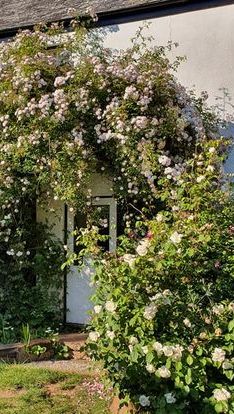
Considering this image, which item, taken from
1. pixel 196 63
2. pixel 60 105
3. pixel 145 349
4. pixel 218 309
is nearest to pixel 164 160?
pixel 60 105

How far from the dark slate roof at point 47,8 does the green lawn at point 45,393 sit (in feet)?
21.1

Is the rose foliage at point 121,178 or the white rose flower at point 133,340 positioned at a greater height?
the rose foliage at point 121,178

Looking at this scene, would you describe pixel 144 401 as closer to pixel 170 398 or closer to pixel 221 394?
pixel 170 398

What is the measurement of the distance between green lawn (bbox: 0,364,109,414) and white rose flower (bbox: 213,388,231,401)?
5.49 ft

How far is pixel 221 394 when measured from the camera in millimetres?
3465

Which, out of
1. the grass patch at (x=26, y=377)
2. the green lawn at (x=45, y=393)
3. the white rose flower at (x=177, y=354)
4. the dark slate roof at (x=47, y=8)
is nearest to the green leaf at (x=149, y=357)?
the white rose flower at (x=177, y=354)

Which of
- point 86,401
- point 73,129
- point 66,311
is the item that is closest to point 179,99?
point 73,129

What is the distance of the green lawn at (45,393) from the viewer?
5012 mm

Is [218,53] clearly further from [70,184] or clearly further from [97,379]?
[97,379]

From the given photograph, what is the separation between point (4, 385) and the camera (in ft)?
18.7

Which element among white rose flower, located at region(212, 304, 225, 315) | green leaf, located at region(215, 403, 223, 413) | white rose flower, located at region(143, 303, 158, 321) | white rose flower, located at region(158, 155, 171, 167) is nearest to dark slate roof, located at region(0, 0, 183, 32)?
white rose flower, located at region(158, 155, 171, 167)

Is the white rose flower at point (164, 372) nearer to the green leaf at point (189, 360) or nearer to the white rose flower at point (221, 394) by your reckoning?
the green leaf at point (189, 360)

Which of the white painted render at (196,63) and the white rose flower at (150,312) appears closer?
the white rose flower at (150,312)

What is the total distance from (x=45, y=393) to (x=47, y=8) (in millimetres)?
7814
